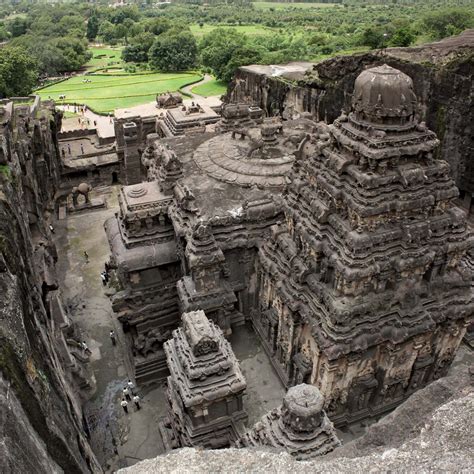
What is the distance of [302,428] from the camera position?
10.7 meters

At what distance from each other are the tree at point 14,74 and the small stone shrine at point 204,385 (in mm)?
51717

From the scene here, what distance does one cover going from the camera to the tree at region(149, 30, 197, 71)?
264 feet

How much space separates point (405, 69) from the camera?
87.7ft

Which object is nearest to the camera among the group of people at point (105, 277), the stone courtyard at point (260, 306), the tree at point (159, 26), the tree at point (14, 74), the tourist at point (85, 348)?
the stone courtyard at point (260, 306)

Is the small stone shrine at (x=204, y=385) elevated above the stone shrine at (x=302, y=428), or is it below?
below

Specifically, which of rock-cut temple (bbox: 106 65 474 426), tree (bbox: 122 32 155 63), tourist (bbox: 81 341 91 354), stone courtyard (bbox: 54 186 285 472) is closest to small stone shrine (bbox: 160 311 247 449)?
rock-cut temple (bbox: 106 65 474 426)

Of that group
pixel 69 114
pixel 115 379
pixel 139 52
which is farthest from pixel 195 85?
pixel 115 379

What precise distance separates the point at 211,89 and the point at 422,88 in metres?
46.5

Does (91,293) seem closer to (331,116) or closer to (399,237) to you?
(399,237)

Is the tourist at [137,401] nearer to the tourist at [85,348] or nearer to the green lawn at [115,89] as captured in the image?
the tourist at [85,348]

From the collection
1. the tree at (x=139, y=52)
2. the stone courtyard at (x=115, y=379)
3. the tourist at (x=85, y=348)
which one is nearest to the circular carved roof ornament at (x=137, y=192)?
the stone courtyard at (x=115, y=379)

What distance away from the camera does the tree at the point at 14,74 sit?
53250 millimetres

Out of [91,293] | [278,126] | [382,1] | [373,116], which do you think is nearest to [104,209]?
[91,293]

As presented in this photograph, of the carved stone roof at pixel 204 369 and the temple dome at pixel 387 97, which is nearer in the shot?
the temple dome at pixel 387 97
